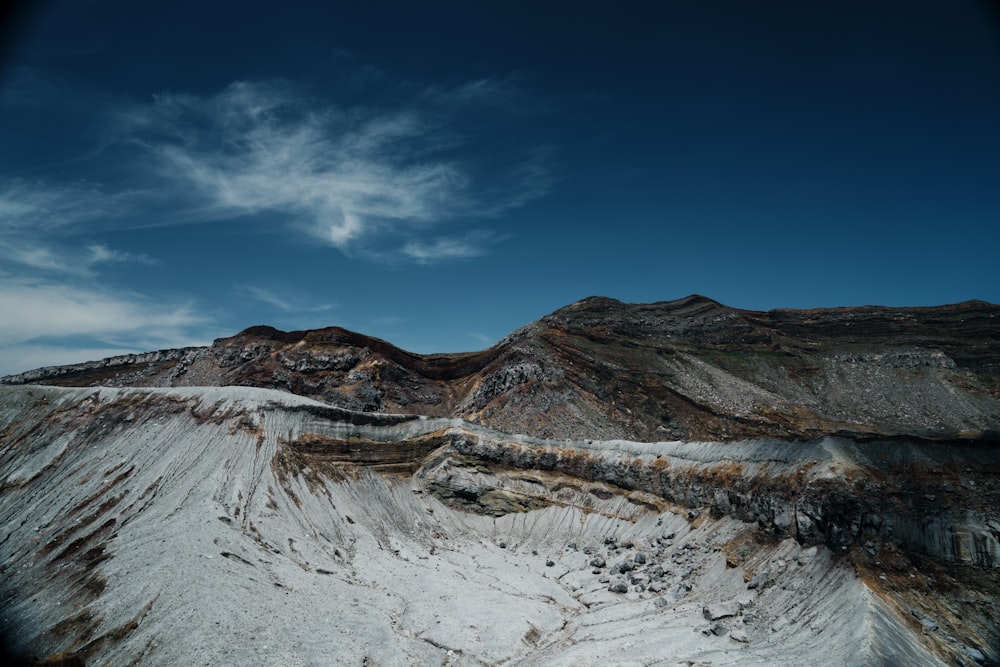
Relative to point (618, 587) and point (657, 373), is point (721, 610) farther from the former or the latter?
point (657, 373)

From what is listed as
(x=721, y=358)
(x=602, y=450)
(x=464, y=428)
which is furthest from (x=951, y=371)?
(x=464, y=428)

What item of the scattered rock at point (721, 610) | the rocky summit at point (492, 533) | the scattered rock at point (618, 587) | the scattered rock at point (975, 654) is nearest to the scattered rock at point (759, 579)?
the rocky summit at point (492, 533)

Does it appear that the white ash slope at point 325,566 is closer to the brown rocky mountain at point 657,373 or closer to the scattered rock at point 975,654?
the scattered rock at point 975,654

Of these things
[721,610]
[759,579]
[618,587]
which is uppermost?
[759,579]

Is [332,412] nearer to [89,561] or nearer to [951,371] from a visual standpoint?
[89,561]

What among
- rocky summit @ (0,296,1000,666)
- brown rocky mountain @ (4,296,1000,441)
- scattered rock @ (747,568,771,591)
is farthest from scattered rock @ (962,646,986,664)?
brown rocky mountain @ (4,296,1000,441)

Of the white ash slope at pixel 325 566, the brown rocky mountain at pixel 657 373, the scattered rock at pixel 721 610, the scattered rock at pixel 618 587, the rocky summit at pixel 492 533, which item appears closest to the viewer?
the white ash slope at pixel 325 566

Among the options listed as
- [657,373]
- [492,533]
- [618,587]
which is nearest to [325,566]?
[618,587]

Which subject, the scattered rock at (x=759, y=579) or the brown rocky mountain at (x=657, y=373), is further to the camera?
the brown rocky mountain at (x=657, y=373)
